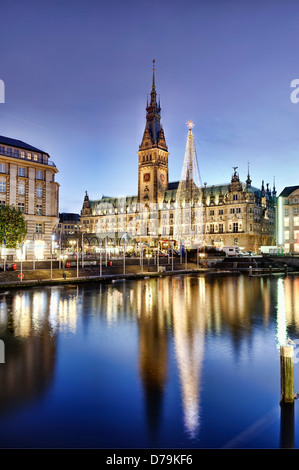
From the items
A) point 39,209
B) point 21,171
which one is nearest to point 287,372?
point 39,209

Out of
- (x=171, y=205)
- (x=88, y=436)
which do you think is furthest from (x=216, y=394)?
(x=171, y=205)

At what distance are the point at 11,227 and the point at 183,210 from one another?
10404 cm

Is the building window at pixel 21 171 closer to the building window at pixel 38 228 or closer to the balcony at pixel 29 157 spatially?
the balcony at pixel 29 157

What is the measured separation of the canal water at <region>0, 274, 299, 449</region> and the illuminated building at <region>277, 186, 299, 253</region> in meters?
97.4

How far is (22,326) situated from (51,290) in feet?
70.1

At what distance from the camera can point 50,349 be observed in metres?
19.0

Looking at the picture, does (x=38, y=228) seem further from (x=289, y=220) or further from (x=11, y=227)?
(x=289, y=220)

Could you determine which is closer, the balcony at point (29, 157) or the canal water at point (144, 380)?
the canal water at point (144, 380)

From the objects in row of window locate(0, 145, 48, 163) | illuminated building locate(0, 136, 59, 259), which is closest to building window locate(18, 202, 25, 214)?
illuminated building locate(0, 136, 59, 259)

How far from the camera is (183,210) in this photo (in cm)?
15638

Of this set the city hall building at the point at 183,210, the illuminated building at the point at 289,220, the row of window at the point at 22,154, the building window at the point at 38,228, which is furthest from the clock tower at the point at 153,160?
the building window at the point at 38,228

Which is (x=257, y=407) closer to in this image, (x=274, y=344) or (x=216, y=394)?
(x=216, y=394)

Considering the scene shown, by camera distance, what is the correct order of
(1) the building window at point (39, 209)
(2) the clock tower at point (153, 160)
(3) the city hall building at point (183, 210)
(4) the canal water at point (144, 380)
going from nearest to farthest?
(4) the canal water at point (144, 380)
(1) the building window at point (39, 209)
(3) the city hall building at point (183, 210)
(2) the clock tower at point (153, 160)

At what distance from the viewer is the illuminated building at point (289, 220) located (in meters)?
120
